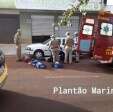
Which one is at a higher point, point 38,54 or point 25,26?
point 25,26

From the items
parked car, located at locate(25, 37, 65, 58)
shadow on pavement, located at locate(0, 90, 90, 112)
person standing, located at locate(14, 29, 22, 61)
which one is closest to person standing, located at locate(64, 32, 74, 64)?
parked car, located at locate(25, 37, 65, 58)

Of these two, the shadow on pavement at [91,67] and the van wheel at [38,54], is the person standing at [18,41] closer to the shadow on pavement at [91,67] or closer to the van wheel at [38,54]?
the van wheel at [38,54]

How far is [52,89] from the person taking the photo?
41.2 ft

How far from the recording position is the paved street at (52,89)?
10047 millimetres

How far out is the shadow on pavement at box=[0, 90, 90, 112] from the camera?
9.79 meters

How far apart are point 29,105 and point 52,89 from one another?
7.78 ft

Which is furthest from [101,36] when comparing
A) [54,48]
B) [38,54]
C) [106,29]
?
[38,54]

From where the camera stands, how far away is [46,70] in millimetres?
17984

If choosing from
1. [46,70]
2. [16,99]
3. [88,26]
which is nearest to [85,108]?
[16,99]

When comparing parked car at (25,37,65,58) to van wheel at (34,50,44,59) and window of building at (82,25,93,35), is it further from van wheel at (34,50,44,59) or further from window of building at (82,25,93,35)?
window of building at (82,25,93,35)

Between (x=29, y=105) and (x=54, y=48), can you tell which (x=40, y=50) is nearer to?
(x=54, y=48)

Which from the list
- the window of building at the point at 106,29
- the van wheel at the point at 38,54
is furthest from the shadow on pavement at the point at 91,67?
the van wheel at the point at 38,54

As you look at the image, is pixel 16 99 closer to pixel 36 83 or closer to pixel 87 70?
pixel 36 83

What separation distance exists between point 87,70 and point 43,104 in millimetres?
8163
